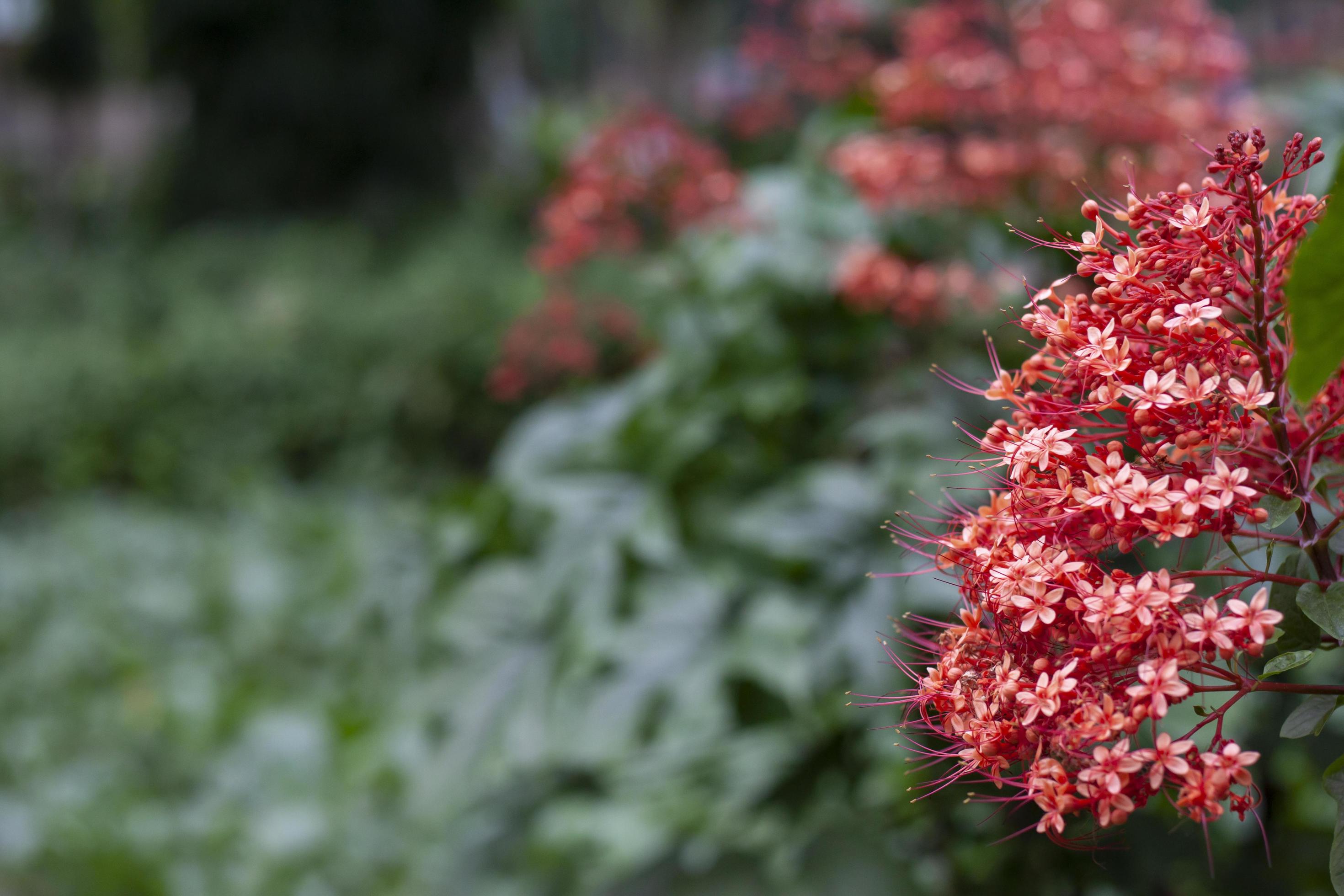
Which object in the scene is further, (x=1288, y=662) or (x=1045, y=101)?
(x=1045, y=101)

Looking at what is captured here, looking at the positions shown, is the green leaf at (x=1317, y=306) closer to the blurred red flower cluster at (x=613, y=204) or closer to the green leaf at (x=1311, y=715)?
the green leaf at (x=1311, y=715)

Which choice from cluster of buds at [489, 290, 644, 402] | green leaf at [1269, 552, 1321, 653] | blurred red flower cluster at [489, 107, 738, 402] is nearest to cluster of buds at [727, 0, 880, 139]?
blurred red flower cluster at [489, 107, 738, 402]

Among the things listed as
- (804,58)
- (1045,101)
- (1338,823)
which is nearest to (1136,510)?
(1338,823)

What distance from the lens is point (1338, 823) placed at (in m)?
0.59

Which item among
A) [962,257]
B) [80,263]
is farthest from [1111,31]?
[80,263]

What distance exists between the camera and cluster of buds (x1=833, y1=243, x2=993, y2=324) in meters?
1.69

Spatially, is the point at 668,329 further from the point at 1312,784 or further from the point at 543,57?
the point at 543,57

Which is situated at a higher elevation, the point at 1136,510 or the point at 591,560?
the point at 1136,510

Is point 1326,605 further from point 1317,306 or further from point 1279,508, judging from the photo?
point 1317,306

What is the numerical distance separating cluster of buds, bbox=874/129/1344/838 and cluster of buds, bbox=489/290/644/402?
5.84ft

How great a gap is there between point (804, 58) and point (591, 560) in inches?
46.8

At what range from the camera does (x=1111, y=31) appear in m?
1.79

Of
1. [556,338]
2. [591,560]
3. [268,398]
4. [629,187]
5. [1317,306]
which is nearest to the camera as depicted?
[1317,306]

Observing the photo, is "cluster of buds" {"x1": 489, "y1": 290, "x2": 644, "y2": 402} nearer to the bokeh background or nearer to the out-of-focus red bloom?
the bokeh background
